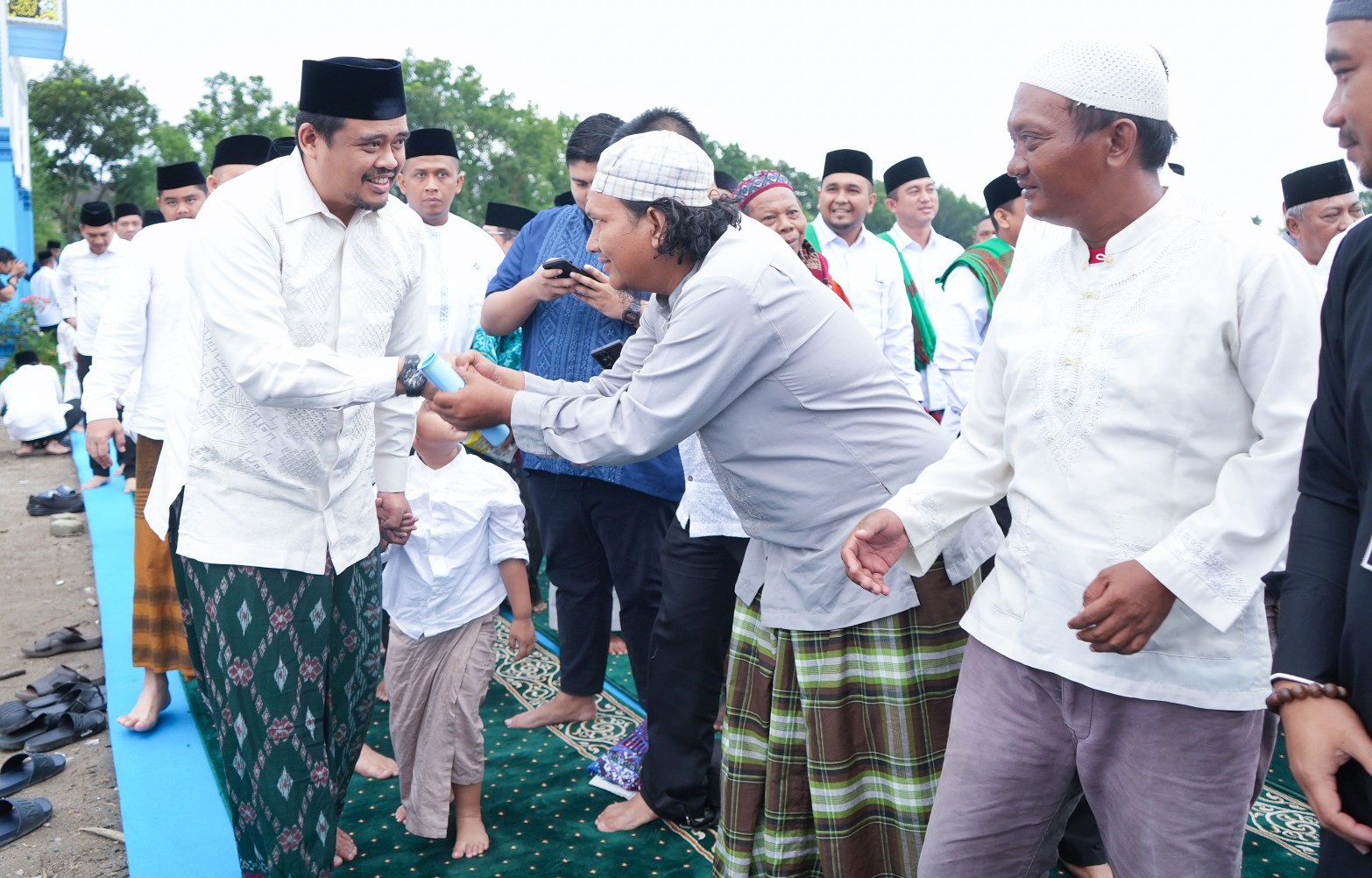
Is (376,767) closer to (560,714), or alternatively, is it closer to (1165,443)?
(560,714)

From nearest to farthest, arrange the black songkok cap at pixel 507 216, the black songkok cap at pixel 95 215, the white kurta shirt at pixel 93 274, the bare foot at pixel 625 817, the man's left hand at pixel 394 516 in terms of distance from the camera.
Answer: the man's left hand at pixel 394 516 < the bare foot at pixel 625 817 < the black songkok cap at pixel 507 216 < the white kurta shirt at pixel 93 274 < the black songkok cap at pixel 95 215

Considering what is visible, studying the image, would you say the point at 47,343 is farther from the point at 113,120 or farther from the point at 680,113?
the point at 113,120

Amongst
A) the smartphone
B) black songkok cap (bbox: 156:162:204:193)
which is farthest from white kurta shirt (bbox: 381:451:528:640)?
black songkok cap (bbox: 156:162:204:193)

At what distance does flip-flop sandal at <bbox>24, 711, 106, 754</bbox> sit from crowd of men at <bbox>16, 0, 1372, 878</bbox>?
1.27m

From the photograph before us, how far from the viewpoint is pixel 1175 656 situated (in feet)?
5.83

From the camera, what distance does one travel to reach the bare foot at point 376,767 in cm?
381

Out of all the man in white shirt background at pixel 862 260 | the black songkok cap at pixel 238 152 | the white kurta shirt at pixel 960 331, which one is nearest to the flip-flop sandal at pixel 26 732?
the black songkok cap at pixel 238 152

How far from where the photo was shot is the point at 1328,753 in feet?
4.29

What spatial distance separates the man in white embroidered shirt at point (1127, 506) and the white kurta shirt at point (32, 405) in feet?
35.3

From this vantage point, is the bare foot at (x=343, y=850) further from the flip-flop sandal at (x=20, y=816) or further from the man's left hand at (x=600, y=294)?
the man's left hand at (x=600, y=294)

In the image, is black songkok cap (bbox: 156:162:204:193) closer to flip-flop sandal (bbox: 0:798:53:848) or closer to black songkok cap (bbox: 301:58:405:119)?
flip-flop sandal (bbox: 0:798:53:848)

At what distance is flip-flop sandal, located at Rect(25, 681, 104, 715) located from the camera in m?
4.47

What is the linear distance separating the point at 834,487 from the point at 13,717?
361 cm

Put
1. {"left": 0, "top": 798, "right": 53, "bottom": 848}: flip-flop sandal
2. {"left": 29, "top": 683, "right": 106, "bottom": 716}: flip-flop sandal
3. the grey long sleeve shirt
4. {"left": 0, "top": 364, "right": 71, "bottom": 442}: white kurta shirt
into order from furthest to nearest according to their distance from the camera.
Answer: {"left": 0, "top": 364, "right": 71, "bottom": 442}: white kurta shirt < {"left": 29, "top": 683, "right": 106, "bottom": 716}: flip-flop sandal < {"left": 0, "top": 798, "right": 53, "bottom": 848}: flip-flop sandal < the grey long sleeve shirt
